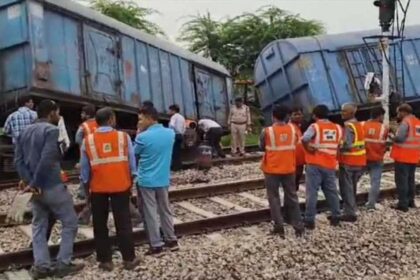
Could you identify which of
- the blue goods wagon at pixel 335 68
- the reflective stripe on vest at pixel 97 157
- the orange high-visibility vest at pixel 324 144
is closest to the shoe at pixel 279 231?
the orange high-visibility vest at pixel 324 144

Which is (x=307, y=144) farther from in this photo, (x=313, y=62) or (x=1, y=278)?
(x=313, y=62)

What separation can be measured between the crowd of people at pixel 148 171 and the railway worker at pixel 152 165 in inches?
0.4

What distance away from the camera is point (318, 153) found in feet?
25.8

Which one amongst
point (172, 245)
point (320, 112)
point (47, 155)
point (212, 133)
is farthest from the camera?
point (212, 133)

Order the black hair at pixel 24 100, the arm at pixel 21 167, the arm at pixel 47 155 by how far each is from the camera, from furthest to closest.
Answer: the black hair at pixel 24 100
the arm at pixel 21 167
the arm at pixel 47 155

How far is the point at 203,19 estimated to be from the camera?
3475cm

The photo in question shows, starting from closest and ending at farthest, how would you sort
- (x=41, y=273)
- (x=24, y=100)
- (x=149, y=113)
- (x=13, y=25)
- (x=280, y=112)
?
(x=41, y=273) < (x=149, y=113) < (x=280, y=112) < (x=24, y=100) < (x=13, y=25)

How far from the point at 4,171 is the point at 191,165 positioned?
14.2ft

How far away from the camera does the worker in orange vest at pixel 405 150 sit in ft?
29.6

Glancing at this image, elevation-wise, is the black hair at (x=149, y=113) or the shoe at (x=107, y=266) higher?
the black hair at (x=149, y=113)

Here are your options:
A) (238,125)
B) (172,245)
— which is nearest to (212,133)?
(238,125)

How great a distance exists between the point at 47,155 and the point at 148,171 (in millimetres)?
1256

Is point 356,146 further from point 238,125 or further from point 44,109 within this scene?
point 238,125

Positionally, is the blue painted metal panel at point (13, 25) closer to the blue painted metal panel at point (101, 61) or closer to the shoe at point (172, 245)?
the blue painted metal panel at point (101, 61)
